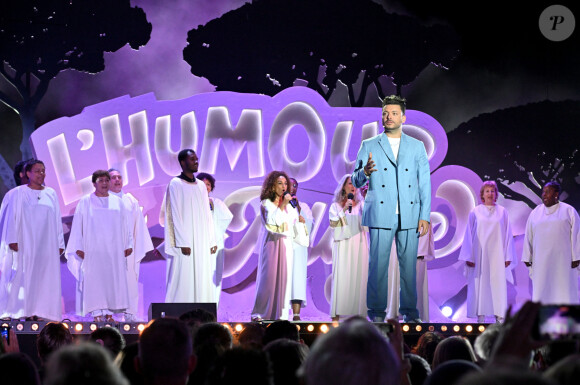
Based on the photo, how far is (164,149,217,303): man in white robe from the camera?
9.26 m

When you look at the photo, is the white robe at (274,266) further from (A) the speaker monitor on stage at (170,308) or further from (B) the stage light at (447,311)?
(B) the stage light at (447,311)

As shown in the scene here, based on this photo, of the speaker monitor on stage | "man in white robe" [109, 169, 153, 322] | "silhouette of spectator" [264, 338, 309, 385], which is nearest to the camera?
"silhouette of spectator" [264, 338, 309, 385]

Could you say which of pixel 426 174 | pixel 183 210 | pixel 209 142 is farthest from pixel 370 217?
pixel 209 142

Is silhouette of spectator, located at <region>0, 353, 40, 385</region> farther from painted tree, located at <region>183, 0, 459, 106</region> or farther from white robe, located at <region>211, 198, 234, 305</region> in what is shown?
painted tree, located at <region>183, 0, 459, 106</region>

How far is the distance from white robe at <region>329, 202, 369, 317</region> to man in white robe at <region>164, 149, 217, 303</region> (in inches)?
60.3

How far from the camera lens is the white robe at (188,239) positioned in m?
9.27

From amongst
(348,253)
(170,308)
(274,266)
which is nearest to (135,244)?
(274,266)

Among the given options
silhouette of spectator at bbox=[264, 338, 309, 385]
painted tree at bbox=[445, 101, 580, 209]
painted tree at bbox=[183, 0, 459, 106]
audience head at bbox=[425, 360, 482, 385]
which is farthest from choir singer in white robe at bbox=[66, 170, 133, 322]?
audience head at bbox=[425, 360, 482, 385]

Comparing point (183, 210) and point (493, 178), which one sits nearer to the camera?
point (183, 210)

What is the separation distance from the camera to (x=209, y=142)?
1166cm

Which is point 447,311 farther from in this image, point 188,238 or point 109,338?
point 109,338

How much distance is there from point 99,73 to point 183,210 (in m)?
3.33

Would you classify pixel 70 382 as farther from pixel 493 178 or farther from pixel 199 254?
pixel 493 178

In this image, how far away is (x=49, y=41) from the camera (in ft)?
37.7
